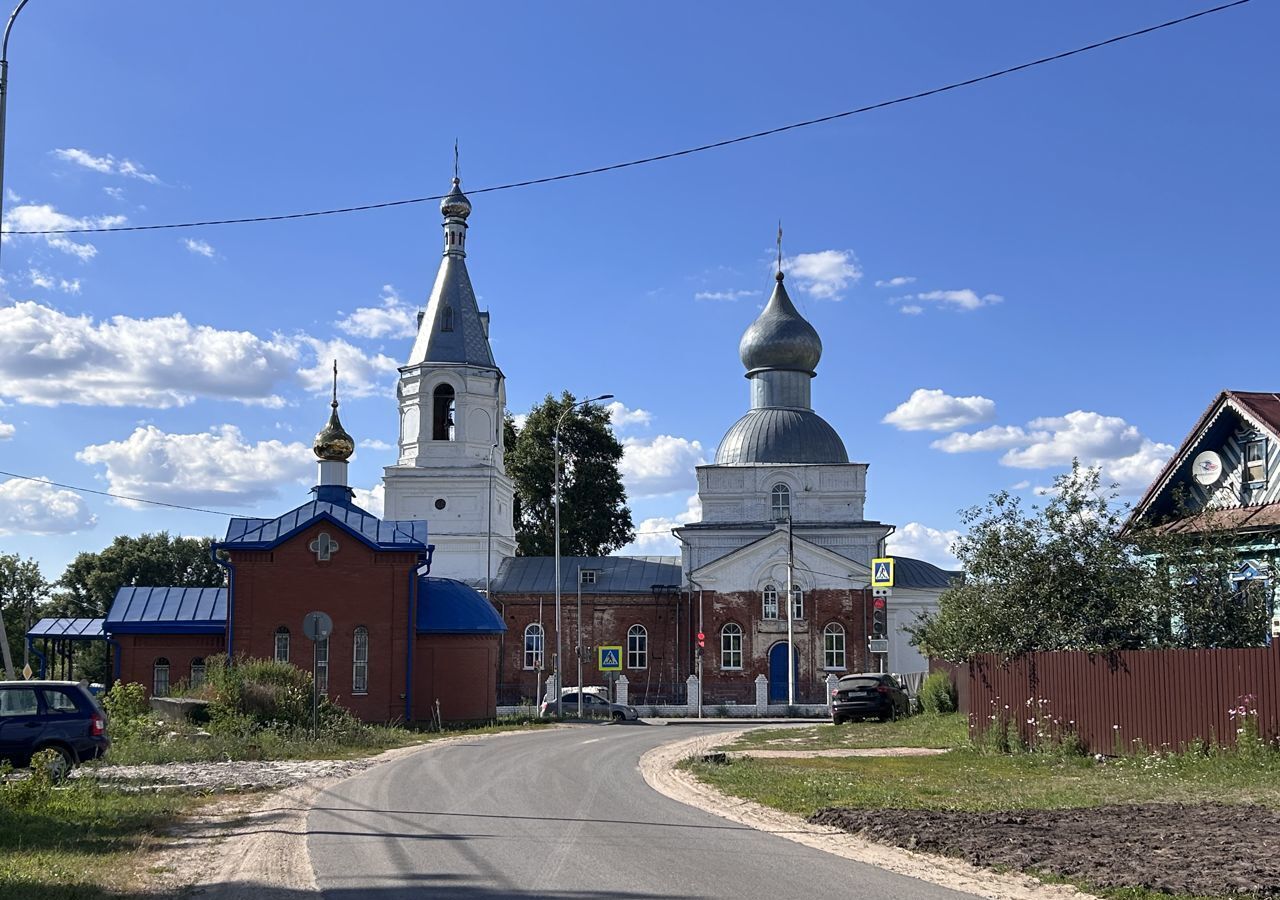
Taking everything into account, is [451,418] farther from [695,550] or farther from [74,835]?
[74,835]

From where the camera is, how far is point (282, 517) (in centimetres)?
3691

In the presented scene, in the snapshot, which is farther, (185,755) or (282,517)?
(282,517)

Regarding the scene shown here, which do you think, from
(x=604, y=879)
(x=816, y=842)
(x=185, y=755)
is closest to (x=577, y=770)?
(x=185, y=755)

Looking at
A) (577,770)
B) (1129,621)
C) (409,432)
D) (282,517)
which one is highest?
(409,432)

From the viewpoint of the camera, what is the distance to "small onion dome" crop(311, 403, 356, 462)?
47.0 m

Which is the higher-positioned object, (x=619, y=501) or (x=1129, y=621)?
(x=619, y=501)

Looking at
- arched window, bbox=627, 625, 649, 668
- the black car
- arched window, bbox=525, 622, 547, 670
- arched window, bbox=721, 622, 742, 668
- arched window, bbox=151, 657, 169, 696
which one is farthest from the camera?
arched window, bbox=627, 625, 649, 668

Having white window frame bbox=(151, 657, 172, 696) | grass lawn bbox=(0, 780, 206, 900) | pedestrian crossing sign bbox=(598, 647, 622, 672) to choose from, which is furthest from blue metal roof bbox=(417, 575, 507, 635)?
grass lawn bbox=(0, 780, 206, 900)

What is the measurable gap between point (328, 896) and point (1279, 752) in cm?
1255

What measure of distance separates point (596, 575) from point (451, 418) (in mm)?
9856

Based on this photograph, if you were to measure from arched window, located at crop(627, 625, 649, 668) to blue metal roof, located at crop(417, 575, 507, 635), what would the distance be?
1781cm

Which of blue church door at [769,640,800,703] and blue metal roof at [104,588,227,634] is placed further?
blue church door at [769,640,800,703]

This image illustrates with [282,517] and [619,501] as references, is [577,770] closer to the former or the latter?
[282,517]

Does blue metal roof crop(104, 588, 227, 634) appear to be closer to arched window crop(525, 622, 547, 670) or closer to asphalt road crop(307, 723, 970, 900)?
arched window crop(525, 622, 547, 670)
